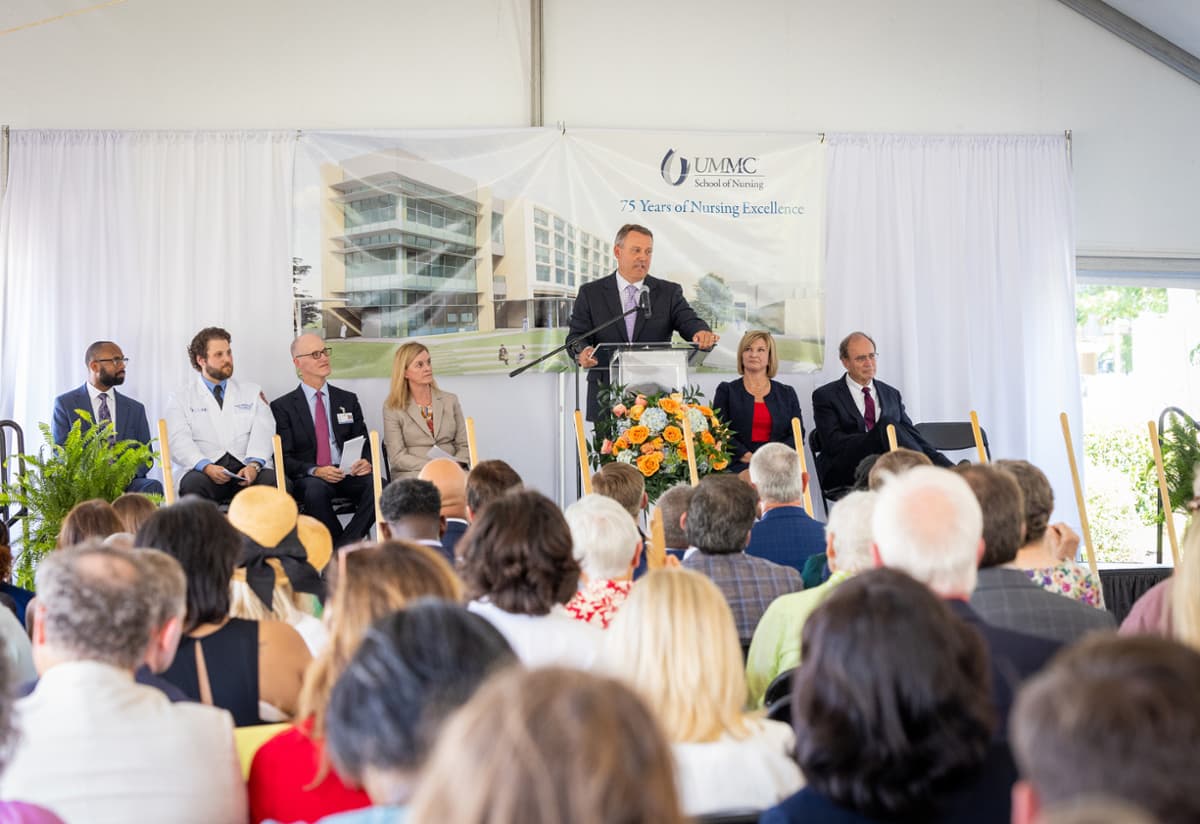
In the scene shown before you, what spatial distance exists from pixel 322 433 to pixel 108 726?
5.18m

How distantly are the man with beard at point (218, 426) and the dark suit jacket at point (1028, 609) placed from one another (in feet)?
14.9

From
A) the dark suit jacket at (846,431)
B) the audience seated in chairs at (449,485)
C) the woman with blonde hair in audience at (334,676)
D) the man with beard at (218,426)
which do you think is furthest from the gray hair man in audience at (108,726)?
the dark suit jacket at (846,431)

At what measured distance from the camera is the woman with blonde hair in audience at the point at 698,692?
6.33 ft

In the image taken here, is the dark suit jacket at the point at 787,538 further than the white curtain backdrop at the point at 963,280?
No

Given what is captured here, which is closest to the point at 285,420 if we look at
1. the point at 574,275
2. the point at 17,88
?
the point at 574,275

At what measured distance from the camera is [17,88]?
7387mm

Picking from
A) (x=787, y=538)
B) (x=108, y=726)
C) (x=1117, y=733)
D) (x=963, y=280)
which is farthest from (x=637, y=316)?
(x=1117, y=733)

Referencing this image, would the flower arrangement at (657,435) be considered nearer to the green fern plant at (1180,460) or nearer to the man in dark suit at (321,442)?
the man in dark suit at (321,442)

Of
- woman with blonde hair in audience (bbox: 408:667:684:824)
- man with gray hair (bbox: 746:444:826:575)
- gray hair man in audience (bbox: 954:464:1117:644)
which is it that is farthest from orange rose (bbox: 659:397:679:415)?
woman with blonde hair in audience (bbox: 408:667:684:824)

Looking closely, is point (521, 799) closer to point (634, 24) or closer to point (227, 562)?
point (227, 562)

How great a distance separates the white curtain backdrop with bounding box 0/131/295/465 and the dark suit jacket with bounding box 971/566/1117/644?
5.58m

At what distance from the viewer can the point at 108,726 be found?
1.77 meters

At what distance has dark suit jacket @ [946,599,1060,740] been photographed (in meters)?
1.93

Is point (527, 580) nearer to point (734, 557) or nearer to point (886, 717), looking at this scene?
point (734, 557)
